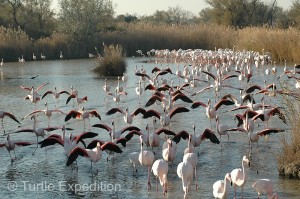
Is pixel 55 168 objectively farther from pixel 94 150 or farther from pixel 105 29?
pixel 105 29

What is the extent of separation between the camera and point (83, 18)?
3772 centimetres

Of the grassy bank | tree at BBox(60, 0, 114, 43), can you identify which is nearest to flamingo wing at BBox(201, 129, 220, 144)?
the grassy bank

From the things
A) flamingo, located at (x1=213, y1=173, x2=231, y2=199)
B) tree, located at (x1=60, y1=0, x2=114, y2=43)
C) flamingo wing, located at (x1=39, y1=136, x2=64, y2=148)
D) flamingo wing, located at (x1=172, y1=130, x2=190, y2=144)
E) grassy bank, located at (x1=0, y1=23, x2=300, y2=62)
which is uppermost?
tree, located at (x1=60, y1=0, x2=114, y2=43)

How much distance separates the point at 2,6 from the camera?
46781mm

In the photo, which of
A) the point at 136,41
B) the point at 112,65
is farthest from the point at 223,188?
the point at 136,41

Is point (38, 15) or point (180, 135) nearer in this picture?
point (180, 135)

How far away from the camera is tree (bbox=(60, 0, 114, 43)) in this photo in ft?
118

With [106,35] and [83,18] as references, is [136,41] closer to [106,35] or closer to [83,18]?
[106,35]

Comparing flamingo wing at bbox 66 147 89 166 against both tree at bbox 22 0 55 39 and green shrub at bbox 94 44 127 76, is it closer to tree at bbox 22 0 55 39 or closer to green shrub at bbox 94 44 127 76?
green shrub at bbox 94 44 127 76

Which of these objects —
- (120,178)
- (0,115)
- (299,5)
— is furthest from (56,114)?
(299,5)

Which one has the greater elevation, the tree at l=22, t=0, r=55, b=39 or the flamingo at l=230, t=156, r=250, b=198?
the tree at l=22, t=0, r=55, b=39

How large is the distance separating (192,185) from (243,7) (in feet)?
141

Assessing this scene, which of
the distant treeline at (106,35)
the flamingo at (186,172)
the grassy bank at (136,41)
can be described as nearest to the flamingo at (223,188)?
the flamingo at (186,172)

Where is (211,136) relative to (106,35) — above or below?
below
